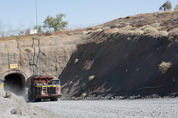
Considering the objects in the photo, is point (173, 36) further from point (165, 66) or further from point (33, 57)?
point (33, 57)

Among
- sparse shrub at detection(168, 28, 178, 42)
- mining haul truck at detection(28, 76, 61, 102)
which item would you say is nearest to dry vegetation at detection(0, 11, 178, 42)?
sparse shrub at detection(168, 28, 178, 42)

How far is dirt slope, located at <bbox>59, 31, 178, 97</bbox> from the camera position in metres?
18.0

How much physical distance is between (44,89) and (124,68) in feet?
28.9

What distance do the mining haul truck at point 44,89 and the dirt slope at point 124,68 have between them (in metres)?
3.40

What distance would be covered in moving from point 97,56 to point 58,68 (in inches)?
518

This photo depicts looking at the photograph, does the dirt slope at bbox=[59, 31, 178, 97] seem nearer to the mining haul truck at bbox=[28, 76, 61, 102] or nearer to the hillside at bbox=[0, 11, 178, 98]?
the hillside at bbox=[0, 11, 178, 98]

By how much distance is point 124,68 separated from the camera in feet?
80.2

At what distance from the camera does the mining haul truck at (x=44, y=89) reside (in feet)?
77.4

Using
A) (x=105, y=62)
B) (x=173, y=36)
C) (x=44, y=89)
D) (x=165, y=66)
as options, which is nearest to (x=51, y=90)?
(x=44, y=89)

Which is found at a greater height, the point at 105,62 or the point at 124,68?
the point at 105,62

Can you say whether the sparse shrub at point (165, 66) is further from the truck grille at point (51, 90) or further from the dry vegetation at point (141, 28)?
the truck grille at point (51, 90)

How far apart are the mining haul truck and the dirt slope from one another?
11.2ft

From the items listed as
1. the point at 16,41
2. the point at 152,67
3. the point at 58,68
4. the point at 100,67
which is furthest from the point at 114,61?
the point at 16,41

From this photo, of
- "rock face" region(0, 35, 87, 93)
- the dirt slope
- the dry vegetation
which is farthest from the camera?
"rock face" region(0, 35, 87, 93)
